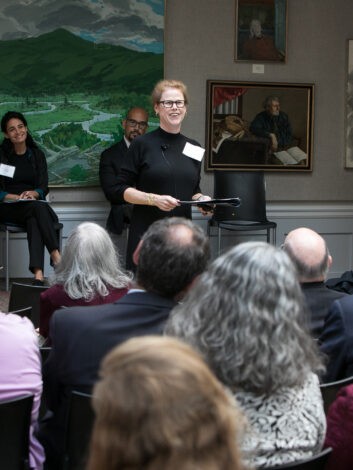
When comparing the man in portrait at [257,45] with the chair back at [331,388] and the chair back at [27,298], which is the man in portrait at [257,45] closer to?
the chair back at [27,298]

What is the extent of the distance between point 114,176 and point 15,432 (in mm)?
6081

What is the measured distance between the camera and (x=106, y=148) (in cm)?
866

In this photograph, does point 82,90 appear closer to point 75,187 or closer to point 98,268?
point 75,187

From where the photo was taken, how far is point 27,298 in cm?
429

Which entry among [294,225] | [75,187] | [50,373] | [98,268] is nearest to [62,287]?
[98,268]

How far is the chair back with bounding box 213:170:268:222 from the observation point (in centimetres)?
852

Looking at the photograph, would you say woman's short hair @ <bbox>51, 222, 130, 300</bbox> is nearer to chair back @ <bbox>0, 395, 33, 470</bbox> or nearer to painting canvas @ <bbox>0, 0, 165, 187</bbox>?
chair back @ <bbox>0, 395, 33, 470</bbox>

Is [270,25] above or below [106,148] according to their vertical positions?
above

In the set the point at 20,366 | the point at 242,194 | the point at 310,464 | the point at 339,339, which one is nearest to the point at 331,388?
the point at 339,339


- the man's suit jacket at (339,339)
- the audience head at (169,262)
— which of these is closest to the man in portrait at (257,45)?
the man's suit jacket at (339,339)

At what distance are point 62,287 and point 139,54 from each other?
574 cm

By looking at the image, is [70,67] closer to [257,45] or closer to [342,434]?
[257,45]

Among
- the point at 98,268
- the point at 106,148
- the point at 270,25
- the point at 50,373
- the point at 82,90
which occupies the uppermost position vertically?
the point at 270,25

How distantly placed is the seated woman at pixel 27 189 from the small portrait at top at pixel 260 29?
264cm
